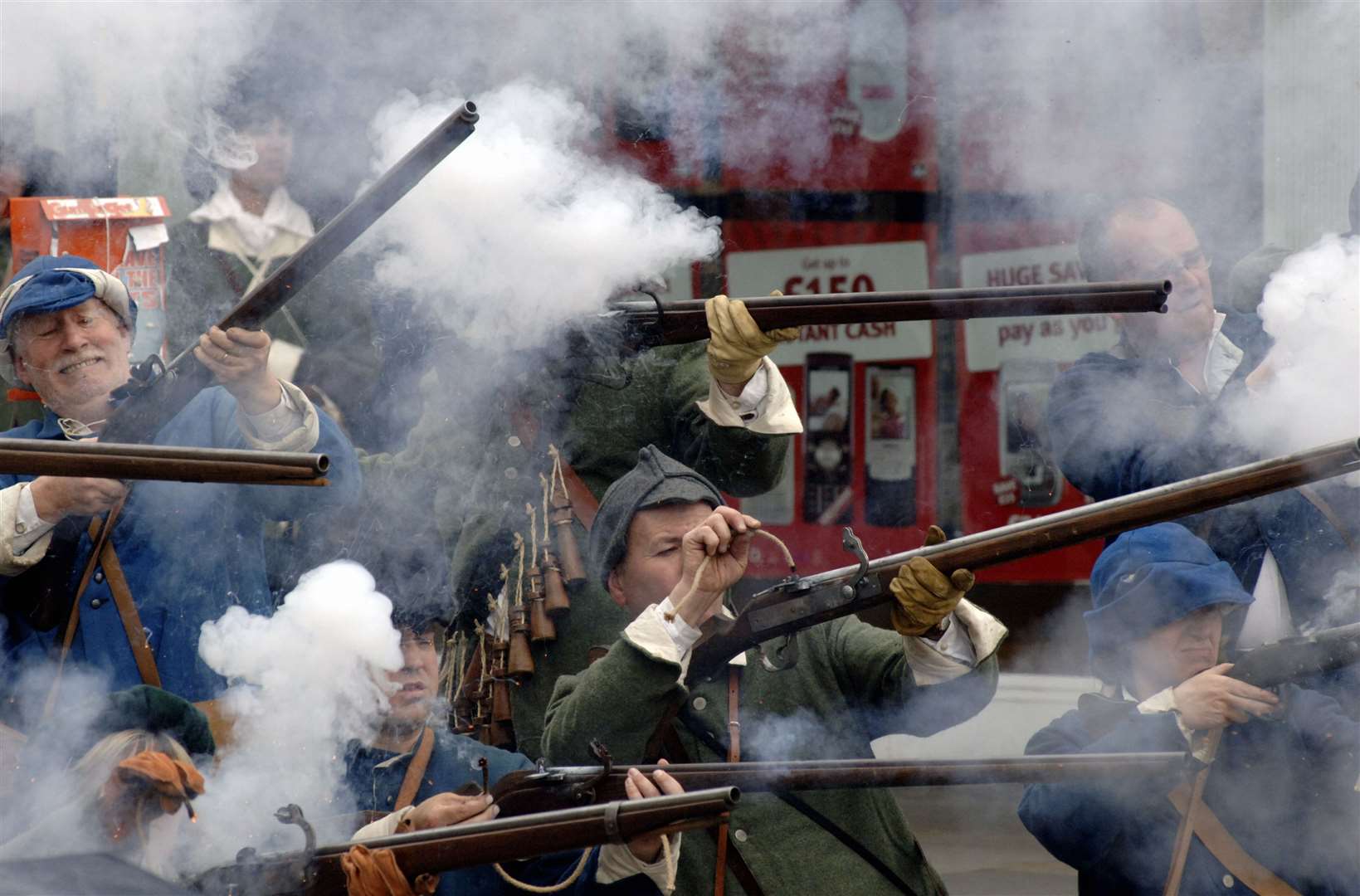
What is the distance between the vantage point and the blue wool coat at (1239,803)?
3709mm

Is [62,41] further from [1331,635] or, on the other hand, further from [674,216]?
[1331,635]

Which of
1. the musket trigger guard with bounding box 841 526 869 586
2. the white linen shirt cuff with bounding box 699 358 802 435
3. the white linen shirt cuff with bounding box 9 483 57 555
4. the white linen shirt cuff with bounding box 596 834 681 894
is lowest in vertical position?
the white linen shirt cuff with bounding box 596 834 681 894

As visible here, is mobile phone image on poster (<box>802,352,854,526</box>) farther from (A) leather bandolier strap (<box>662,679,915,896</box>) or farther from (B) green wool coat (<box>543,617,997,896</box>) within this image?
(A) leather bandolier strap (<box>662,679,915,896</box>)

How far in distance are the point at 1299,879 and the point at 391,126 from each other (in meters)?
2.86

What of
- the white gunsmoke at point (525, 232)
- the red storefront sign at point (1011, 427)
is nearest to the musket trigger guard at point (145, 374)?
the white gunsmoke at point (525, 232)

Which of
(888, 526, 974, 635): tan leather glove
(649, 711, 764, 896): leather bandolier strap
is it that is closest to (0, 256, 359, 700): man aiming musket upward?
(649, 711, 764, 896): leather bandolier strap

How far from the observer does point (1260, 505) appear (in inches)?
158

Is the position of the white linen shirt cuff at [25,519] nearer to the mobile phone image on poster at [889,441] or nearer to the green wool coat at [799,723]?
the green wool coat at [799,723]

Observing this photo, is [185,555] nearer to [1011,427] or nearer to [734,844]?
[734,844]

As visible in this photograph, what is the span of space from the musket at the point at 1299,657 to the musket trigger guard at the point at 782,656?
3.11 ft

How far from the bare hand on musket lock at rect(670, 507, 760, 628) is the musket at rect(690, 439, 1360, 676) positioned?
0.08 meters

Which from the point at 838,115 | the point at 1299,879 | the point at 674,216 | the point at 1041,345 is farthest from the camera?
the point at 1041,345

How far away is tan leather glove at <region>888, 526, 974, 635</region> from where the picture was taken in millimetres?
3424

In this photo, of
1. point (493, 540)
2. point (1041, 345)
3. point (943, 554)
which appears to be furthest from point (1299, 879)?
point (1041, 345)
